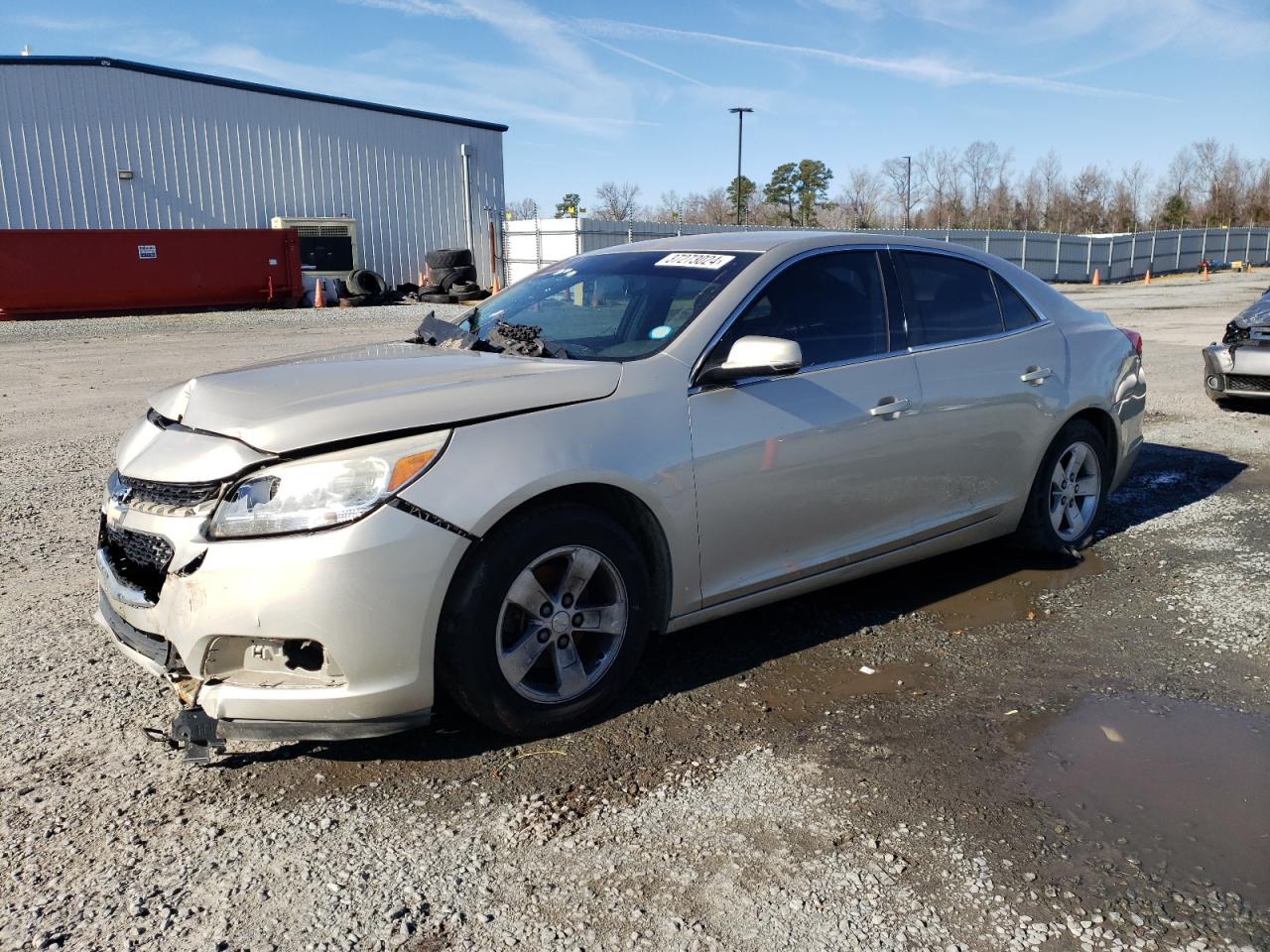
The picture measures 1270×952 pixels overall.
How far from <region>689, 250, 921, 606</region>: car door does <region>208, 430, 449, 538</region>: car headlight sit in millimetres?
1124

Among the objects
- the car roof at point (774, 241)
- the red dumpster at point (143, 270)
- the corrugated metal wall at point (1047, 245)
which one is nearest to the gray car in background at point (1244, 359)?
the car roof at point (774, 241)

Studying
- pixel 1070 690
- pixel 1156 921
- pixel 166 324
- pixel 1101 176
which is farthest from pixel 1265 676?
pixel 1101 176

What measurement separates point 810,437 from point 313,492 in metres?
1.87

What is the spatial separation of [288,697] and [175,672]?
408 millimetres

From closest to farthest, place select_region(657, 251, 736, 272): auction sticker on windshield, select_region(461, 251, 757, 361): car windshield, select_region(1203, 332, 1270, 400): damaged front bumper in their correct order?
1. select_region(461, 251, 757, 361): car windshield
2. select_region(657, 251, 736, 272): auction sticker on windshield
3. select_region(1203, 332, 1270, 400): damaged front bumper

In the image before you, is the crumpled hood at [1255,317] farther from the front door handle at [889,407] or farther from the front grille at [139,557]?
the front grille at [139,557]

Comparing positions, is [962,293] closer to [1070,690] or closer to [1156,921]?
[1070,690]

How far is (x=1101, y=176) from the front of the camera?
266 feet

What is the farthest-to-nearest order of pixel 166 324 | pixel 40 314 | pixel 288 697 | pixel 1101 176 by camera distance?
pixel 1101 176, pixel 40 314, pixel 166 324, pixel 288 697

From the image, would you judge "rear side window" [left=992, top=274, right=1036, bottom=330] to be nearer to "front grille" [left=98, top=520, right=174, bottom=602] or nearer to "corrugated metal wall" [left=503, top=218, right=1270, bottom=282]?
"front grille" [left=98, top=520, right=174, bottom=602]

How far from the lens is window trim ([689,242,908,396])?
12.5 feet

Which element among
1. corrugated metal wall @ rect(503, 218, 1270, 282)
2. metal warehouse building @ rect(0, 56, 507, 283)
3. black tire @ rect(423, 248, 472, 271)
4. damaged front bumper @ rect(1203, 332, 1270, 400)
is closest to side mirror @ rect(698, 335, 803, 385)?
damaged front bumper @ rect(1203, 332, 1270, 400)

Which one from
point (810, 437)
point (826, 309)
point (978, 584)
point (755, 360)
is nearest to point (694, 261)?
point (826, 309)

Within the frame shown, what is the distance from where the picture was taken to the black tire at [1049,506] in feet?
17.0
